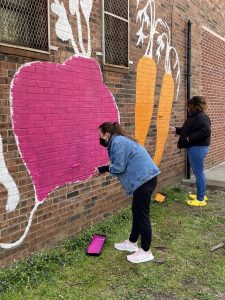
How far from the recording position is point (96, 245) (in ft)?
15.1

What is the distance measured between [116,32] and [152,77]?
1.41 meters

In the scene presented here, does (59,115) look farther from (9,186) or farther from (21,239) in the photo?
(21,239)

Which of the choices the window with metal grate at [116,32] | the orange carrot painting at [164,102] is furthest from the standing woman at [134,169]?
the orange carrot painting at [164,102]

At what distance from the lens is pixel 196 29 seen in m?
8.77

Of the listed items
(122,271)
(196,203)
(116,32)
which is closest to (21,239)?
(122,271)

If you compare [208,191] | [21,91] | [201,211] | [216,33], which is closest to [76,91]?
[21,91]

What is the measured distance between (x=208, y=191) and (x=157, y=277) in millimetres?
4013

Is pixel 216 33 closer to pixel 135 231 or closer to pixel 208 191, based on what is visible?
pixel 208 191

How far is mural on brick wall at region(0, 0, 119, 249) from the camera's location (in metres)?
4.04

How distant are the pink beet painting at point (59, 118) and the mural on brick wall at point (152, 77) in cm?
108

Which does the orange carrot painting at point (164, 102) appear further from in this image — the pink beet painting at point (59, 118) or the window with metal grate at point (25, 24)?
the window with metal grate at point (25, 24)

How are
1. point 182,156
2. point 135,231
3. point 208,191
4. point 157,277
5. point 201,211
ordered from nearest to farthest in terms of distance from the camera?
1. point 157,277
2. point 135,231
3. point 201,211
4. point 208,191
5. point 182,156

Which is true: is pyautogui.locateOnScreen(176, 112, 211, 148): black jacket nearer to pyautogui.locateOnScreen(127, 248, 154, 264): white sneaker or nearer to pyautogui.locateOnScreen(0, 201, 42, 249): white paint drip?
pyautogui.locateOnScreen(127, 248, 154, 264): white sneaker

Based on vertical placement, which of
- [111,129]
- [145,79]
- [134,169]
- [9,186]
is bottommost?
[9,186]
